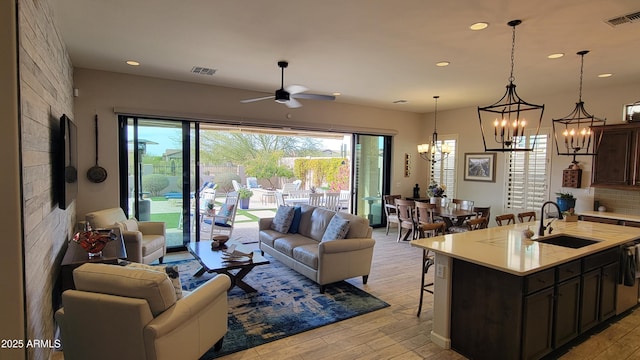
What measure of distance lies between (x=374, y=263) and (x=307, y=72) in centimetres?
320

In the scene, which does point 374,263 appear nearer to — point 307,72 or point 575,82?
point 307,72

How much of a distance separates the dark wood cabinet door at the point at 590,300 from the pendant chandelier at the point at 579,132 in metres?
1.60

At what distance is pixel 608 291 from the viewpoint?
344 centimetres

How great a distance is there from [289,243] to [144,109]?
318cm

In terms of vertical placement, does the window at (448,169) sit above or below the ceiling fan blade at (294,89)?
below

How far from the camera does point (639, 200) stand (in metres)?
5.34

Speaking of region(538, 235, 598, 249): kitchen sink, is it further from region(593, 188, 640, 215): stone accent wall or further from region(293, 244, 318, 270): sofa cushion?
region(593, 188, 640, 215): stone accent wall

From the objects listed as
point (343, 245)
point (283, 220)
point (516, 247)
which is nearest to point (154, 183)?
point (283, 220)

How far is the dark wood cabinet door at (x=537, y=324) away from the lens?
2590mm

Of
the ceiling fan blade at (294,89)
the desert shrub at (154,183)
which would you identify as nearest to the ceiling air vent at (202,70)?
the ceiling fan blade at (294,89)

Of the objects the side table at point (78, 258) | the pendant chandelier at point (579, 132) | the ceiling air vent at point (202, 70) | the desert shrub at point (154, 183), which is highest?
the ceiling air vent at point (202, 70)

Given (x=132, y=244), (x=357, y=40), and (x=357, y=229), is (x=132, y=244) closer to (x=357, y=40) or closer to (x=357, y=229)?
(x=357, y=229)

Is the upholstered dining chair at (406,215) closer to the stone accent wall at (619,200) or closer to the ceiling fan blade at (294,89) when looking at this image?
the stone accent wall at (619,200)

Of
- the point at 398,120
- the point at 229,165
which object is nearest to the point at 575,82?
the point at 398,120
